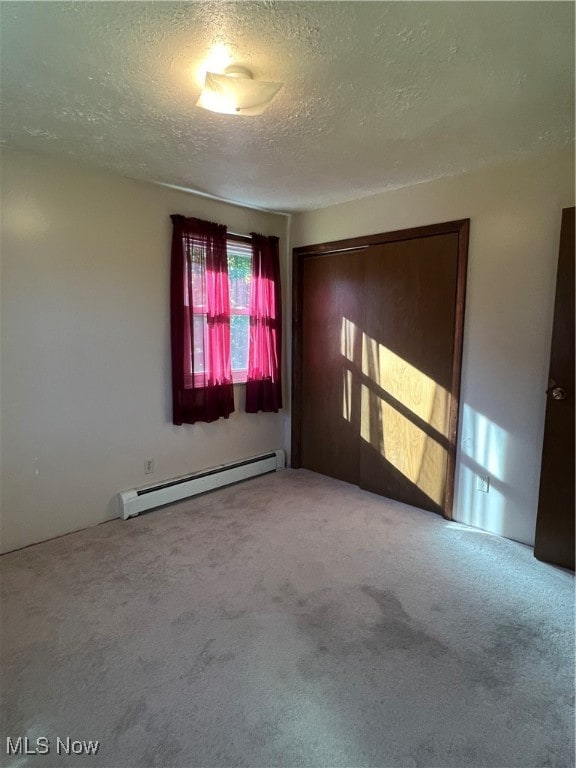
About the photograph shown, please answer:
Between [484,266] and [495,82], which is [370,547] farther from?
[495,82]

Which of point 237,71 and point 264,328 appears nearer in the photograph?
point 237,71

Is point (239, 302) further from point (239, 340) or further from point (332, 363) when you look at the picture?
point (332, 363)

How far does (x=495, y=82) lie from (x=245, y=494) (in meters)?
2.96

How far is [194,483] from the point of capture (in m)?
3.32

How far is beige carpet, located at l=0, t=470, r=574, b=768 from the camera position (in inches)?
55.3

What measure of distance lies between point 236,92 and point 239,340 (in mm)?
2202

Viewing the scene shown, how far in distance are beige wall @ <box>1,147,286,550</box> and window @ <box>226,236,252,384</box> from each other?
0.35 meters

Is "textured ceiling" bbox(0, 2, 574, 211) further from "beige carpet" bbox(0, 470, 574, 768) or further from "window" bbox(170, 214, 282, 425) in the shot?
"beige carpet" bbox(0, 470, 574, 768)

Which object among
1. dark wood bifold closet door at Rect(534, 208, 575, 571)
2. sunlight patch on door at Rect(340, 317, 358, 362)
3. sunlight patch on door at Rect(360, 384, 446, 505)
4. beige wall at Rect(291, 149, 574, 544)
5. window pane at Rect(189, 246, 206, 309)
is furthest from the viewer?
sunlight patch on door at Rect(340, 317, 358, 362)

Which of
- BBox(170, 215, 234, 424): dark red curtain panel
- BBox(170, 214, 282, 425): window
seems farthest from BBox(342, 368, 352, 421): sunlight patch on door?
BBox(170, 215, 234, 424): dark red curtain panel

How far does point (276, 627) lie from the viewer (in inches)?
75.7

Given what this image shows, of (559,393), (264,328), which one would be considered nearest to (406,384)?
(559,393)

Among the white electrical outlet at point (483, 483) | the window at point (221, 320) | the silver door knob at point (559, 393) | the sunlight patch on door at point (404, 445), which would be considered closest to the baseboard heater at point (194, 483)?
the window at point (221, 320)

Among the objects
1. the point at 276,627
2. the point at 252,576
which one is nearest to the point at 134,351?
the point at 252,576
